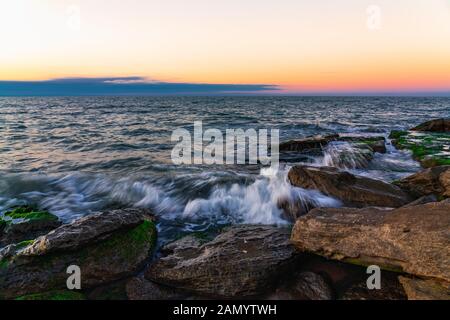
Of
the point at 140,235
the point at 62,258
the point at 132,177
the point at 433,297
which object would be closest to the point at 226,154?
the point at 132,177

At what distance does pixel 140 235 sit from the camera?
6625 millimetres

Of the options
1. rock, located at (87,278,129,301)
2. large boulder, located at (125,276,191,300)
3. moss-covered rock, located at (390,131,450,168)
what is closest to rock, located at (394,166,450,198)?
moss-covered rock, located at (390,131,450,168)

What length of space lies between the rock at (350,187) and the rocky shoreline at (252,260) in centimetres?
282

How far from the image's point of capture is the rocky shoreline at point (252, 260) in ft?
15.9

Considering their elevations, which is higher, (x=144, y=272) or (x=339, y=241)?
(x=339, y=241)

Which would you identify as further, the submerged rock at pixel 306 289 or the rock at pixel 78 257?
the rock at pixel 78 257

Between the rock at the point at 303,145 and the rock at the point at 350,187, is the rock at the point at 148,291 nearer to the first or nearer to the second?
the rock at the point at 350,187

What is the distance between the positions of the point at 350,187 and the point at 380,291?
14.8 ft

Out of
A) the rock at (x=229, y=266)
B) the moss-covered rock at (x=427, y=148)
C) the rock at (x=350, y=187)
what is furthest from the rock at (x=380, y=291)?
the moss-covered rock at (x=427, y=148)

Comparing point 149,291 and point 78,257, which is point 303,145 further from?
point 78,257


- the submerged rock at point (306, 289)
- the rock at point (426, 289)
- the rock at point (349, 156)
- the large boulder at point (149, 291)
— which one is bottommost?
the large boulder at point (149, 291)
